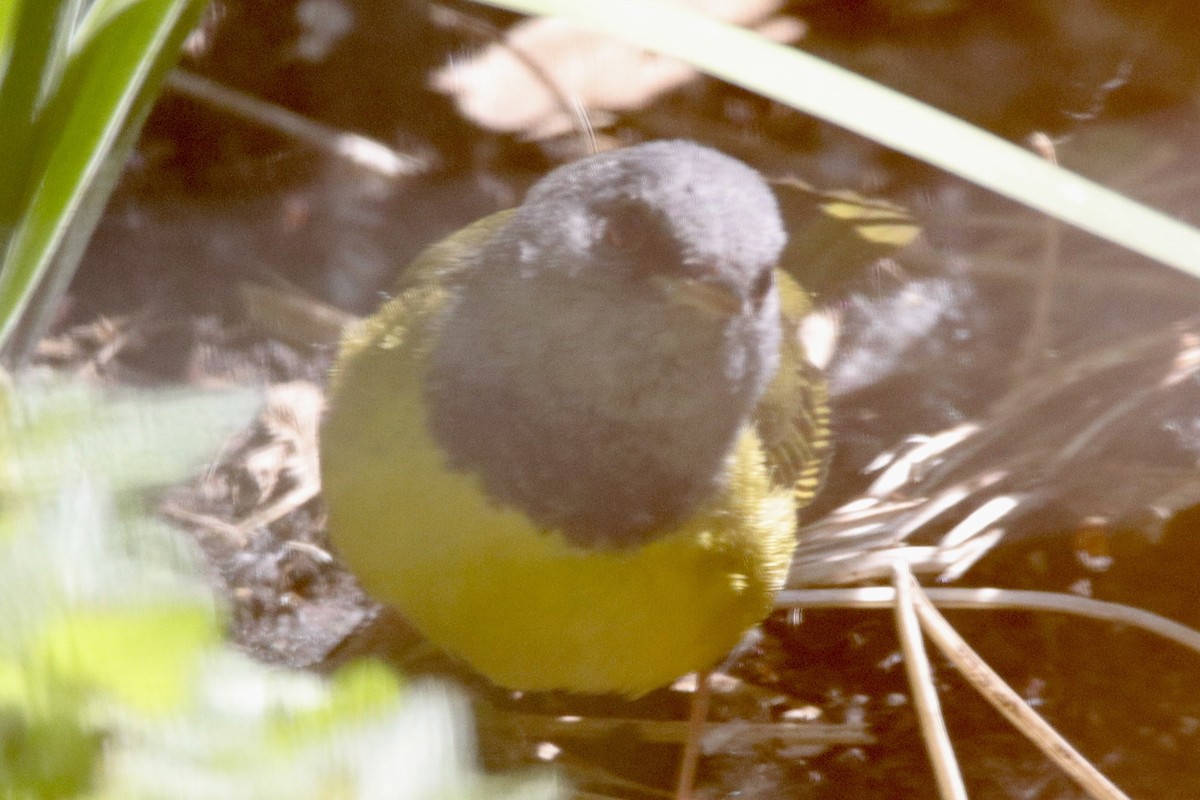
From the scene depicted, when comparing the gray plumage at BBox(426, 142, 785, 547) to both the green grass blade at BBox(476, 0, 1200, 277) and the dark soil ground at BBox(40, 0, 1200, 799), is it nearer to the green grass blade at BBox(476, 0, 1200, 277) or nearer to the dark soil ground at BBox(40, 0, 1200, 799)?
the dark soil ground at BBox(40, 0, 1200, 799)

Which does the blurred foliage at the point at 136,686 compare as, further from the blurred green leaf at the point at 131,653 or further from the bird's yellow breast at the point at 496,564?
the bird's yellow breast at the point at 496,564

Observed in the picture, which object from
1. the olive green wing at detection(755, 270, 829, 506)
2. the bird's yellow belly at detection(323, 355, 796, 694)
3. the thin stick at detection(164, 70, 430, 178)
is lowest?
the bird's yellow belly at detection(323, 355, 796, 694)

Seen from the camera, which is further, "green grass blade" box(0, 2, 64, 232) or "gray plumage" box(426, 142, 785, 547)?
"gray plumage" box(426, 142, 785, 547)

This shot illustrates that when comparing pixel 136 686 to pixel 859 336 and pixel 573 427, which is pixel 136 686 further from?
pixel 859 336

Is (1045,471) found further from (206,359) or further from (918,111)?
(206,359)

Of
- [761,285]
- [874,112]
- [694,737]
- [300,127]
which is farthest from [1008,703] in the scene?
[300,127]

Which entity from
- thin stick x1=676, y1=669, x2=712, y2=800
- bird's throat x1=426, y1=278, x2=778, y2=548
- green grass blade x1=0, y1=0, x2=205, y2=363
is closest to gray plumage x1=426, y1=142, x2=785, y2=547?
bird's throat x1=426, y1=278, x2=778, y2=548
